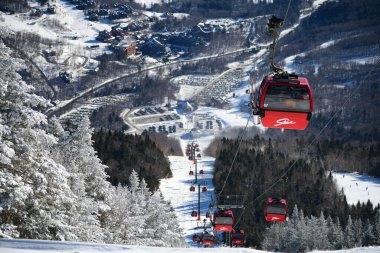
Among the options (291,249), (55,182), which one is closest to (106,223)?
(55,182)

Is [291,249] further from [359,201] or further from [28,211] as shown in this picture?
[28,211]

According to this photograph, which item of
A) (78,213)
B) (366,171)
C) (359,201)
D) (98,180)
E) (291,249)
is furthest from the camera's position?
(366,171)

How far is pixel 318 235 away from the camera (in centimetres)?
6650

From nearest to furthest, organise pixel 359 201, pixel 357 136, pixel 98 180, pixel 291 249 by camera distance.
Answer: pixel 98 180 → pixel 291 249 → pixel 359 201 → pixel 357 136

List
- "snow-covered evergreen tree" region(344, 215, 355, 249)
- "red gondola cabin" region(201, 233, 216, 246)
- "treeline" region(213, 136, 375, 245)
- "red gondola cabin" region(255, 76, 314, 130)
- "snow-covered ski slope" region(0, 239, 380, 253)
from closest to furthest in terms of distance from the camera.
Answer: "snow-covered ski slope" region(0, 239, 380, 253), "red gondola cabin" region(255, 76, 314, 130), "red gondola cabin" region(201, 233, 216, 246), "snow-covered evergreen tree" region(344, 215, 355, 249), "treeline" region(213, 136, 375, 245)

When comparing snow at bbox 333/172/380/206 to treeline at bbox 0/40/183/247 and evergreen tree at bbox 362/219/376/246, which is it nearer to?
evergreen tree at bbox 362/219/376/246

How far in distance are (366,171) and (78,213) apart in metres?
102

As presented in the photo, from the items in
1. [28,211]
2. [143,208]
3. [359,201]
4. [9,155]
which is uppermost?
[9,155]

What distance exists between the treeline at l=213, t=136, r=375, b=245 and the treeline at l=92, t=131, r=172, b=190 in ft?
31.3

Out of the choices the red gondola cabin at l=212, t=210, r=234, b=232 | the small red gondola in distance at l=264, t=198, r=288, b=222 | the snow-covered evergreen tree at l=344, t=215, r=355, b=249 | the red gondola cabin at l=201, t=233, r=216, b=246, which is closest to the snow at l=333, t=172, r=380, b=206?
the snow-covered evergreen tree at l=344, t=215, r=355, b=249

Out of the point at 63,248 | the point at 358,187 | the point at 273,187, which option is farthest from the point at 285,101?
the point at 358,187

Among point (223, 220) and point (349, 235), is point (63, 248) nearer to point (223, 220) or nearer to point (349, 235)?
point (223, 220)

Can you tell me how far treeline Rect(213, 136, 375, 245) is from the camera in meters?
77.4

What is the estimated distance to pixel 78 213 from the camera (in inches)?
891
